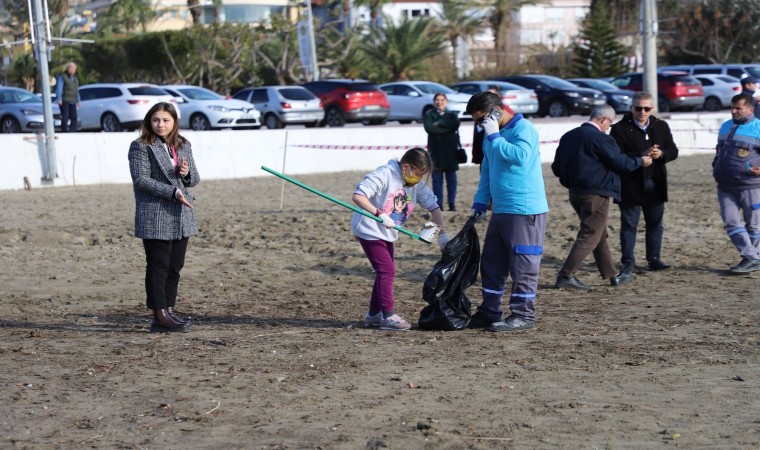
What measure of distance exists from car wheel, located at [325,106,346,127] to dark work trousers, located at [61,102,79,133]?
9.48 meters

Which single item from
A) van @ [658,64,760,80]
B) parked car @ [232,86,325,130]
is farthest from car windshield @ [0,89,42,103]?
van @ [658,64,760,80]

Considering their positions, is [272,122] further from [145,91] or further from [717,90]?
[717,90]

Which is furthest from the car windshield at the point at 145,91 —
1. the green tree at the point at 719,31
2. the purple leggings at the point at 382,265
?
the green tree at the point at 719,31

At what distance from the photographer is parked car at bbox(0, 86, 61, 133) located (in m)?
29.2

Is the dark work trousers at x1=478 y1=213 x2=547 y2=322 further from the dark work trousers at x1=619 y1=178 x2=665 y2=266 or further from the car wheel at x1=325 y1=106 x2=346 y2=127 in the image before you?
the car wheel at x1=325 y1=106 x2=346 y2=127

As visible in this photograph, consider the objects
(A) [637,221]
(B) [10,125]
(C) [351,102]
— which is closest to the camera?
(A) [637,221]

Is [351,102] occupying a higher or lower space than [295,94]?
lower

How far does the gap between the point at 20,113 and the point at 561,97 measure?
17768mm

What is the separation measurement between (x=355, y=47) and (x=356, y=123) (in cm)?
1519

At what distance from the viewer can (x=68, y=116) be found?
2702 cm

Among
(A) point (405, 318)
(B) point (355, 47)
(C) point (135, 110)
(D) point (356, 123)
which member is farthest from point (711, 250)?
(B) point (355, 47)

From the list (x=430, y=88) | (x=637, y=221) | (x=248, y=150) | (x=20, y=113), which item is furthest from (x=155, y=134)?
(x=430, y=88)

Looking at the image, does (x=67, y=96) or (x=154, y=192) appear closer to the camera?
(x=154, y=192)

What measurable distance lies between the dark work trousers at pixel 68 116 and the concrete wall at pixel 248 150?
5.85 meters
